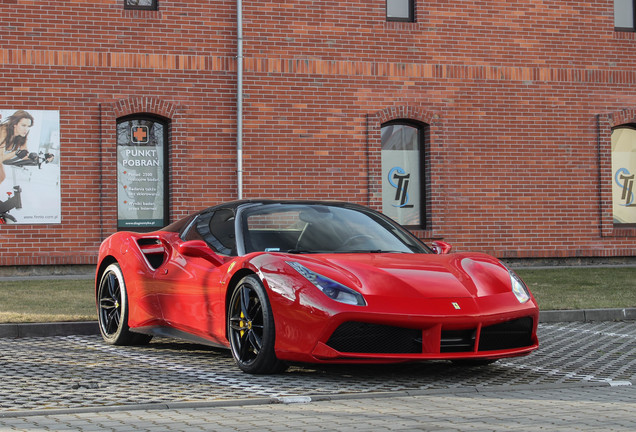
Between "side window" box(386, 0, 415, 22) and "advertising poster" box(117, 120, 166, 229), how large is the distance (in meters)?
4.84

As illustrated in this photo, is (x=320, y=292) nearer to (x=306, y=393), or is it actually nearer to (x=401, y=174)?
(x=306, y=393)

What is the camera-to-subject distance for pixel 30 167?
53.5 feet

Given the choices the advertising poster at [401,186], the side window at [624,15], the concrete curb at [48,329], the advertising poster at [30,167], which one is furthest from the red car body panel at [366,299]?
the side window at [624,15]

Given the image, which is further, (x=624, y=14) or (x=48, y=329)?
(x=624, y=14)

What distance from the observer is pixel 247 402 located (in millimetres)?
5605

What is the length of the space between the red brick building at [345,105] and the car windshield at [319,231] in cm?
938

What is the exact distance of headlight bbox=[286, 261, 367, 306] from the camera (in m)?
6.25

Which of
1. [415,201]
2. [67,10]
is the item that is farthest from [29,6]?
[415,201]

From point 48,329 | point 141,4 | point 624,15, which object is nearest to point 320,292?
point 48,329

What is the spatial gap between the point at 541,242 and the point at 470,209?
1.61 meters

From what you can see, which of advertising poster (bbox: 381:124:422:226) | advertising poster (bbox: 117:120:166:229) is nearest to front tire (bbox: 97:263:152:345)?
advertising poster (bbox: 117:120:166:229)

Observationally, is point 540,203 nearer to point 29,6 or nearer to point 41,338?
point 29,6

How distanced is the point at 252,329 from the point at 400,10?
42.1 ft

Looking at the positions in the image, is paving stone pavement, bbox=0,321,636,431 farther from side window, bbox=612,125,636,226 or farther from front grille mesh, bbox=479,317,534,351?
side window, bbox=612,125,636,226
